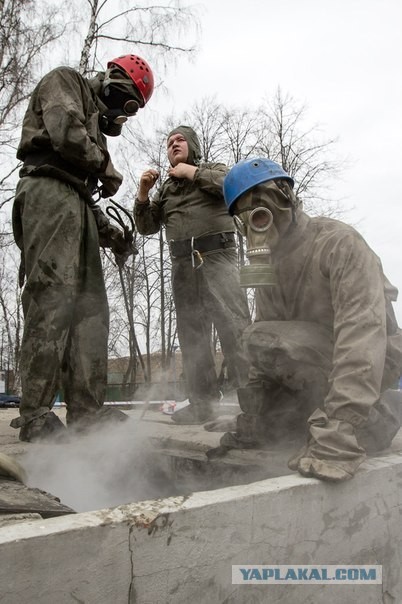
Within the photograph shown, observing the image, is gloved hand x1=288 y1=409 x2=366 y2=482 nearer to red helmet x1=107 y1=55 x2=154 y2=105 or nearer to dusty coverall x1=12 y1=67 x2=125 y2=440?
dusty coverall x1=12 y1=67 x2=125 y2=440

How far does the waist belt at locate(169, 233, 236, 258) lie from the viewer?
11.9 feet

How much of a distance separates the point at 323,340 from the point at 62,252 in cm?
147

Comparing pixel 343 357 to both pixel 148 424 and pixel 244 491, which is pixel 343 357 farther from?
pixel 148 424

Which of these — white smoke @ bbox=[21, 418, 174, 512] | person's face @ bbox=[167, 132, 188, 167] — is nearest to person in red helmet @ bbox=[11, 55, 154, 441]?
white smoke @ bbox=[21, 418, 174, 512]

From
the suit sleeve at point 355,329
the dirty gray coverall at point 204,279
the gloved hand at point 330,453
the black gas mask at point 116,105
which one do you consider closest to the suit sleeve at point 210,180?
the dirty gray coverall at point 204,279

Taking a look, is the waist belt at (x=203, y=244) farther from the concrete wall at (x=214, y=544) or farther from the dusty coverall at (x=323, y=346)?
the concrete wall at (x=214, y=544)

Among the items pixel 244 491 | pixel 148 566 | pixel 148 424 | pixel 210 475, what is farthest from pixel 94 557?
pixel 148 424

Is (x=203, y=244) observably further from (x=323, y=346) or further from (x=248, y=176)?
(x=323, y=346)

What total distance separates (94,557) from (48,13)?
496 inches

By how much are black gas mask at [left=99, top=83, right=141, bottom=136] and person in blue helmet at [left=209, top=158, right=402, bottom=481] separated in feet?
4.68

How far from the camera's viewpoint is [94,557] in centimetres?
103

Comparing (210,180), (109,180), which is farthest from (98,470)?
(210,180)

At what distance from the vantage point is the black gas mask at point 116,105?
310 centimetres

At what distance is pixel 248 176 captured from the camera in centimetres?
198
